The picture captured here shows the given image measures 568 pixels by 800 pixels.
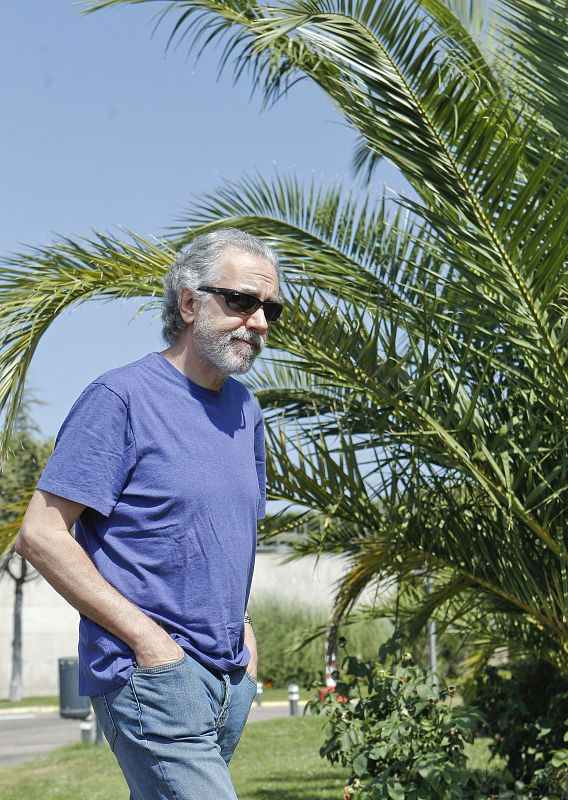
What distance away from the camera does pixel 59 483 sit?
208 cm

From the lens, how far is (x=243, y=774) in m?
9.62

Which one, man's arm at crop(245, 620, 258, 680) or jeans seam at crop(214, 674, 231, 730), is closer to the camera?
jeans seam at crop(214, 674, 231, 730)

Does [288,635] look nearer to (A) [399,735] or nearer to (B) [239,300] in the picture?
(A) [399,735]

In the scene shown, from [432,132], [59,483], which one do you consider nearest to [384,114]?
[432,132]

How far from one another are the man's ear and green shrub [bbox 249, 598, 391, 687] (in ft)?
66.4

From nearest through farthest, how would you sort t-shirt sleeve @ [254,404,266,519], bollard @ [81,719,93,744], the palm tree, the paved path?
t-shirt sleeve @ [254,404,266,519], the palm tree, bollard @ [81,719,93,744], the paved path

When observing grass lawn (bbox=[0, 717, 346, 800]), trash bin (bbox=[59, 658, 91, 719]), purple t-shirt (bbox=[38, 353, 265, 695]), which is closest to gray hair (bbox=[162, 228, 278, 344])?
purple t-shirt (bbox=[38, 353, 265, 695])

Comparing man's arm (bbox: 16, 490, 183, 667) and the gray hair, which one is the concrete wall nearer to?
the gray hair

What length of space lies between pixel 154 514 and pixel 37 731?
1516cm

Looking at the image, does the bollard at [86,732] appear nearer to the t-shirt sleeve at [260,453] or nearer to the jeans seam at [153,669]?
the t-shirt sleeve at [260,453]

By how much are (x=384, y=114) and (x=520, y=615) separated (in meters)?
2.56

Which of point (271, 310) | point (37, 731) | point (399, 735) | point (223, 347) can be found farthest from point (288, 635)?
point (223, 347)

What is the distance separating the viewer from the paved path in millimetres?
12750

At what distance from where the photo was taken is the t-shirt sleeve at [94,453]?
6.82ft
